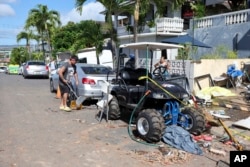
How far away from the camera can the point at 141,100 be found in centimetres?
729

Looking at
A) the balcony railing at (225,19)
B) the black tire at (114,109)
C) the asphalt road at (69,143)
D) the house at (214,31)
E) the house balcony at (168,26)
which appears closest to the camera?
the asphalt road at (69,143)

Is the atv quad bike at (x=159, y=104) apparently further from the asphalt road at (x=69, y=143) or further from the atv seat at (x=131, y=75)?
the asphalt road at (x=69, y=143)

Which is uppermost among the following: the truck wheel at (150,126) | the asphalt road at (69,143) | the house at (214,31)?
the house at (214,31)

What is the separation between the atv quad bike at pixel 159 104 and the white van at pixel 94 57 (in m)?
14.8

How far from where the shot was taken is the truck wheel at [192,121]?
22.8ft

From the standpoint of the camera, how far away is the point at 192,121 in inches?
277

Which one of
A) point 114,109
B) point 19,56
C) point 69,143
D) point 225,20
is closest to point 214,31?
point 225,20

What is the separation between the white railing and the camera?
22984mm

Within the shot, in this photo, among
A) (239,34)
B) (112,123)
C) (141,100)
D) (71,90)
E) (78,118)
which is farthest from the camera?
(239,34)

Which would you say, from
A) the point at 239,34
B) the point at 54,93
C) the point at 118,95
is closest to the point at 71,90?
the point at 118,95

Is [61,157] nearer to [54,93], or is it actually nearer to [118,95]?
[118,95]

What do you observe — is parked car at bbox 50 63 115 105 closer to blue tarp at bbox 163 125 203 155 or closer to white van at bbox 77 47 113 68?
blue tarp at bbox 163 125 203 155

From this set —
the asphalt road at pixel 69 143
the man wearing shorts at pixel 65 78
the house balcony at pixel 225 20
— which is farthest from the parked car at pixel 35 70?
the asphalt road at pixel 69 143

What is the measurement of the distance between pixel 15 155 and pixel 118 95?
3480 millimetres
